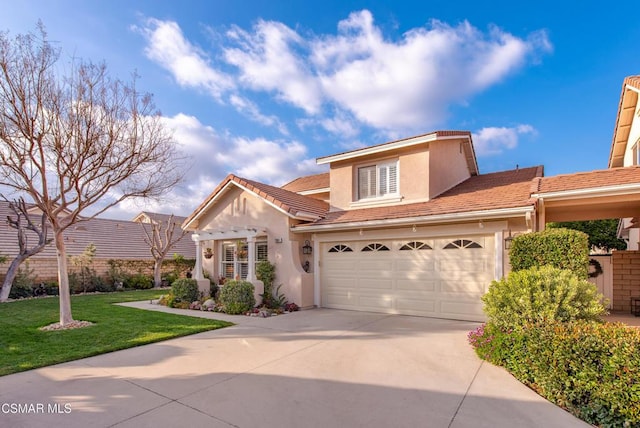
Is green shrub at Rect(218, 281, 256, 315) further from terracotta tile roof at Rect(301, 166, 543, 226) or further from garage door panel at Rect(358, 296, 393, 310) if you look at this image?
garage door panel at Rect(358, 296, 393, 310)

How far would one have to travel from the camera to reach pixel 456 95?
1295 cm

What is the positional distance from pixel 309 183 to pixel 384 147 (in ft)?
21.4

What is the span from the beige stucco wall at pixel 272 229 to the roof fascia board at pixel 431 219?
2.31ft

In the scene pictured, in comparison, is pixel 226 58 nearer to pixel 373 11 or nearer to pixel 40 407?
pixel 373 11

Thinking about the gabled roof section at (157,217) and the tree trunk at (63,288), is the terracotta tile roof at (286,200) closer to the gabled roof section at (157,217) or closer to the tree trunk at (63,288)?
the tree trunk at (63,288)

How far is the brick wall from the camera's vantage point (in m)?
11.4

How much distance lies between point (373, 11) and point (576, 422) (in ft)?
38.5

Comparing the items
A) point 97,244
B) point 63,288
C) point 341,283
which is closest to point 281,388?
point 341,283

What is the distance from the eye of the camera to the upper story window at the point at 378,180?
1273cm

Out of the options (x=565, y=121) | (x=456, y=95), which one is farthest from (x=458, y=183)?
(x=565, y=121)

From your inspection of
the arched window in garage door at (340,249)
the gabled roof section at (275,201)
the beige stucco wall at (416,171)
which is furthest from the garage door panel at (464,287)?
the gabled roof section at (275,201)

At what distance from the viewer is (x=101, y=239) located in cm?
2295

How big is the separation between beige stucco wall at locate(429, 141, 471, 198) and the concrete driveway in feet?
20.4

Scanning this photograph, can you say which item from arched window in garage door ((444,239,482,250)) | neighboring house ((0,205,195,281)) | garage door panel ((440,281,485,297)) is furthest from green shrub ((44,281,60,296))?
arched window in garage door ((444,239,482,250))
